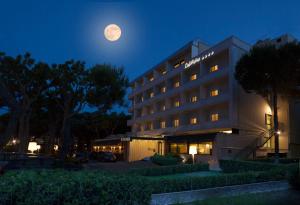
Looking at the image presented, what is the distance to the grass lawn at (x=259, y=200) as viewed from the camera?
1022cm

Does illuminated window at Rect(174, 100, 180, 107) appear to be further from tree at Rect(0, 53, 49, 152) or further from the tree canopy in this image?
tree at Rect(0, 53, 49, 152)

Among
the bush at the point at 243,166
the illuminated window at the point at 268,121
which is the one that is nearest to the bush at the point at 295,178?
the bush at the point at 243,166

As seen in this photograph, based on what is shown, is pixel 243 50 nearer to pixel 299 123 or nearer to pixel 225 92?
pixel 225 92

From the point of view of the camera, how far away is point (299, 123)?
37.5 metres

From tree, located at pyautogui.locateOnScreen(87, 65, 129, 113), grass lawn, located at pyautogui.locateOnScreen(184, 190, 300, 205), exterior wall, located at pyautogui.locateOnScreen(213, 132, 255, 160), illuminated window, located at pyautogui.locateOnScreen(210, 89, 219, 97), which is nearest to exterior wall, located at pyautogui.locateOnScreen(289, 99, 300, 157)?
exterior wall, located at pyautogui.locateOnScreen(213, 132, 255, 160)

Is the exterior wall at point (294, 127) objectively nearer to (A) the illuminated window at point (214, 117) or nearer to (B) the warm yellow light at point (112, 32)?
(A) the illuminated window at point (214, 117)

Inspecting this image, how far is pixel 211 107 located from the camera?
35.7 meters

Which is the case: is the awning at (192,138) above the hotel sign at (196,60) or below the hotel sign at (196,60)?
below

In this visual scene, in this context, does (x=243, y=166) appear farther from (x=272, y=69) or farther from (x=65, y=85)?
(x=65, y=85)

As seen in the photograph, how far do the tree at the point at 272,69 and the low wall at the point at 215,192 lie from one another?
1535cm

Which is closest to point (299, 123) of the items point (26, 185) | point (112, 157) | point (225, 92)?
point (225, 92)

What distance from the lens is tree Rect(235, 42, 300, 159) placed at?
92.1ft

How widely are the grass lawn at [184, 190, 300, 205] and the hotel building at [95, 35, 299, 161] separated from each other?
18593mm

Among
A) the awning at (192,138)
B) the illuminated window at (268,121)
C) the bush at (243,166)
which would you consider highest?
the illuminated window at (268,121)
